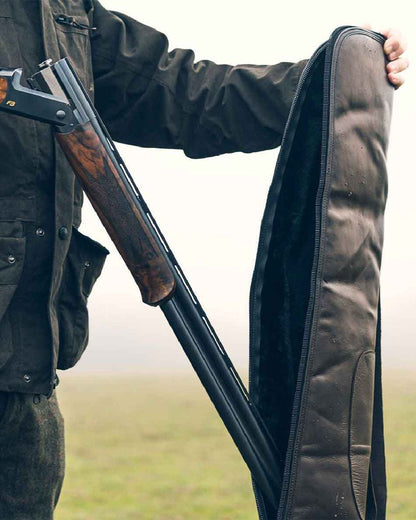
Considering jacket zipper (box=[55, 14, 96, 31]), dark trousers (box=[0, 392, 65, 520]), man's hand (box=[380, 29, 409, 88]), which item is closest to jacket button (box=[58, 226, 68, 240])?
dark trousers (box=[0, 392, 65, 520])

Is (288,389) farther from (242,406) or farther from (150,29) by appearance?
(150,29)

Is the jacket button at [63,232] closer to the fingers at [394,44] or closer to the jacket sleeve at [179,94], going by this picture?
the jacket sleeve at [179,94]

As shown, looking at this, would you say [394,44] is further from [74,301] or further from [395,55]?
[74,301]

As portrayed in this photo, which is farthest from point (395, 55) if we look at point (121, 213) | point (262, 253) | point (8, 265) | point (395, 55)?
point (8, 265)

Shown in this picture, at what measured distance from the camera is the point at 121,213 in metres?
2.12

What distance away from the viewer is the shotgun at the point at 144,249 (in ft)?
6.88

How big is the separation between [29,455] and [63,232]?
0.52m

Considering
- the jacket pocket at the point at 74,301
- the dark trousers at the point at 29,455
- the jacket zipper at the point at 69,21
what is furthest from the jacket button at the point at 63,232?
the jacket zipper at the point at 69,21

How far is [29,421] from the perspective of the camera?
2.21 m

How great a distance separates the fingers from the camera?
2.18 metres

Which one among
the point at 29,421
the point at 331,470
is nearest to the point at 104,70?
the point at 29,421

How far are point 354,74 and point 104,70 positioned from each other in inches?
26.9

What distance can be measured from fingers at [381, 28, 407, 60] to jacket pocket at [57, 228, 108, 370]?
2.67ft

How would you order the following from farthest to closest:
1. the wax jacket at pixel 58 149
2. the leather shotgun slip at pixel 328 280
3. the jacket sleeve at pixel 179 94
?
the jacket sleeve at pixel 179 94 < the wax jacket at pixel 58 149 < the leather shotgun slip at pixel 328 280
